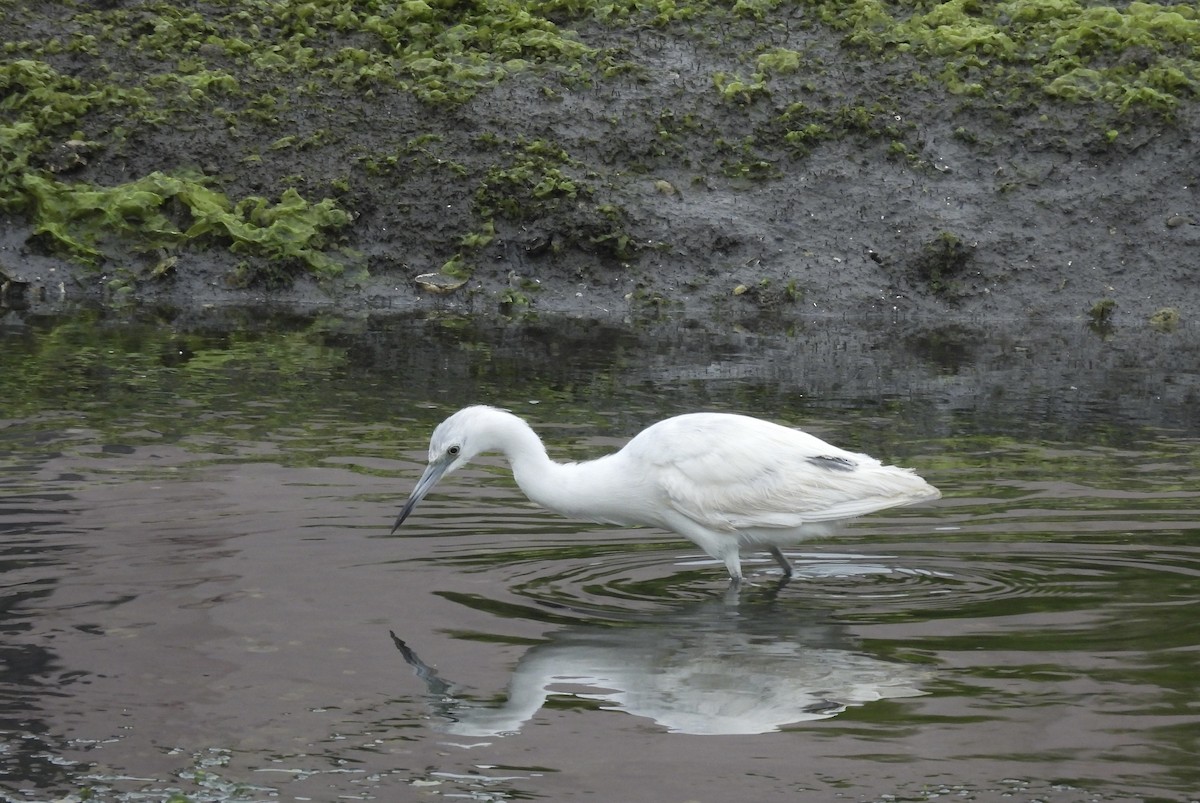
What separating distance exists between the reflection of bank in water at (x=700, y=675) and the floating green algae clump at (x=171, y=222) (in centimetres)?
897

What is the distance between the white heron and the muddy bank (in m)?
7.03

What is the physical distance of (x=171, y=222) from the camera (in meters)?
15.9

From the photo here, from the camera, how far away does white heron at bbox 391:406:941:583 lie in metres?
8.05

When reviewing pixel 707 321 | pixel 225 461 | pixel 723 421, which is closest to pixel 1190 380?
pixel 707 321

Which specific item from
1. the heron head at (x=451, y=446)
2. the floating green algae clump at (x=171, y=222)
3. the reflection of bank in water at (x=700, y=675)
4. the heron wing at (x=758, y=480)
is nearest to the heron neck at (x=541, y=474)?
the heron head at (x=451, y=446)

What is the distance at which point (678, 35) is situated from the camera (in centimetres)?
1772

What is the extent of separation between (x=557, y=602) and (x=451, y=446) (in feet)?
3.14

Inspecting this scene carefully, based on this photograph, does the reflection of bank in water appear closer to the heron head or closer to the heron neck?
the heron neck

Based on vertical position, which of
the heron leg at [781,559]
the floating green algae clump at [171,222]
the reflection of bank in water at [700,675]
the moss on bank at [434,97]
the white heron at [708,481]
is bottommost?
the reflection of bank in water at [700,675]

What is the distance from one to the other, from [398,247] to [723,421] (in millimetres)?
8104

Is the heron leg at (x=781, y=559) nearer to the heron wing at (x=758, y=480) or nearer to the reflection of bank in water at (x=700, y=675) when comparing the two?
the heron wing at (x=758, y=480)

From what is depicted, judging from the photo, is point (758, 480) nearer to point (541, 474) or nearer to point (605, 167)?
point (541, 474)

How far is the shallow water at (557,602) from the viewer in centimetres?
581

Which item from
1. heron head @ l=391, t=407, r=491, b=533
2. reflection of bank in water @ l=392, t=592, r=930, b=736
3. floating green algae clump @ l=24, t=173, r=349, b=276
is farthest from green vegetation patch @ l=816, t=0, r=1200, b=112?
reflection of bank in water @ l=392, t=592, r=930, b=736
